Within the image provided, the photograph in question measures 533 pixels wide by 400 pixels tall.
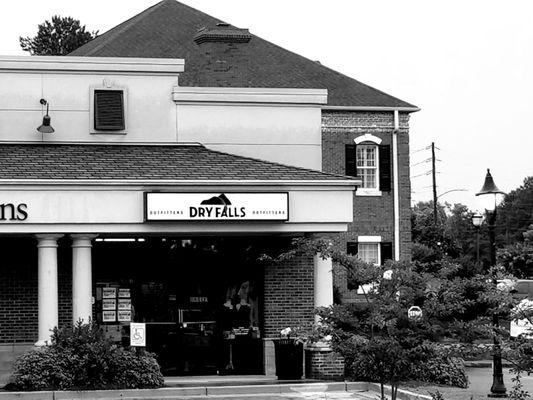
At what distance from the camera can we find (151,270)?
95.9ft

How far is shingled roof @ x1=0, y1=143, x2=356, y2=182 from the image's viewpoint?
88.0 ft

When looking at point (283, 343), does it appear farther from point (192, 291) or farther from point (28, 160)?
point (28, 160)

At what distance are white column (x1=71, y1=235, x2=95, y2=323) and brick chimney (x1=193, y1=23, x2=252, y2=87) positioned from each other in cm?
1728

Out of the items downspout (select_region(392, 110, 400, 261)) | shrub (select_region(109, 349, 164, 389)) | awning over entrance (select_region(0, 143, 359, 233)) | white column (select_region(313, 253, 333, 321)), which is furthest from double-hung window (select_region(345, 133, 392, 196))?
shrub (select_region(109, 349, 164, 389))

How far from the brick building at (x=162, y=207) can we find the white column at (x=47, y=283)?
0.03 metres

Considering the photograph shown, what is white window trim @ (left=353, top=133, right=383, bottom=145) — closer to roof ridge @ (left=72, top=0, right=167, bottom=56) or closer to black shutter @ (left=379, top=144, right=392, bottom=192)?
black shutter @ (left=379, top=144, right=392, bottom=192)

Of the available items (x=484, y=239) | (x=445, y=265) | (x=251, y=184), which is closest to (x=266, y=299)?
(x=251, y=184)

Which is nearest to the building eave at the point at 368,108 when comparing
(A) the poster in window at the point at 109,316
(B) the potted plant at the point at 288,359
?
(A) the poster in window at the point at 109,316

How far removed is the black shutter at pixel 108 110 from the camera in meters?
29.3

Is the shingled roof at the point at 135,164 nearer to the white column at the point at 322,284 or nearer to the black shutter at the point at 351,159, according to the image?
the white column at the point at 322,284

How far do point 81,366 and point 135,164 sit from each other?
534 centimetres

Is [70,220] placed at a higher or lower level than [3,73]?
lower

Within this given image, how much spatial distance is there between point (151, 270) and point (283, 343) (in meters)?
3.93

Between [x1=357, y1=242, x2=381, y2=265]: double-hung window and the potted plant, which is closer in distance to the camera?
the potted plant
